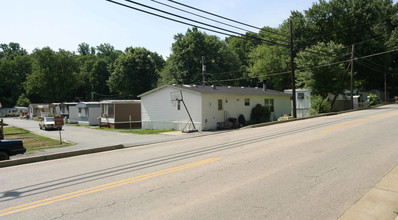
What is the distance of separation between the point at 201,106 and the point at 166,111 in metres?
4.84

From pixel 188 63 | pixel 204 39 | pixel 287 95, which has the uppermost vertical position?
pixel 204 39

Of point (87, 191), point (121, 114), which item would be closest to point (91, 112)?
point (121, 114)

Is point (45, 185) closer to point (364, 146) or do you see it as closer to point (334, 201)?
point (334, 201)

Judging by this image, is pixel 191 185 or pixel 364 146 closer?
pixel 191 185

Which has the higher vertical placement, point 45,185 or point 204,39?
point 204,39

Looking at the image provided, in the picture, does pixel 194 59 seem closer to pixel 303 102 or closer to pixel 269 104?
pixel 303 102

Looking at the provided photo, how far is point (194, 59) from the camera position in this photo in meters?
49.4

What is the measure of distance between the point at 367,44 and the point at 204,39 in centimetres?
2761

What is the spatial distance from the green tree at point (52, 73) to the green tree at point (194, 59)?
98.0 ft

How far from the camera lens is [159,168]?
7715 mm

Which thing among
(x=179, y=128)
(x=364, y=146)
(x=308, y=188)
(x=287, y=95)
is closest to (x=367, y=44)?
(x=287, y=95)

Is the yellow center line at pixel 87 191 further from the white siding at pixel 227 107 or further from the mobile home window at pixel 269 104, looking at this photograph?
the mobile home window at pixel 269 104

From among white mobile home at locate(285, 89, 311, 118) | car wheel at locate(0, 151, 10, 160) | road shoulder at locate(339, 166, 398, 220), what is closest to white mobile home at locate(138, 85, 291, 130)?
white mobile home at locate(285, 89, 311, 118)

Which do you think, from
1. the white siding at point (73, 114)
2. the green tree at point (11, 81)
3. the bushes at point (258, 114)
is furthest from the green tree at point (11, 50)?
the bushes at point (258, 114)
